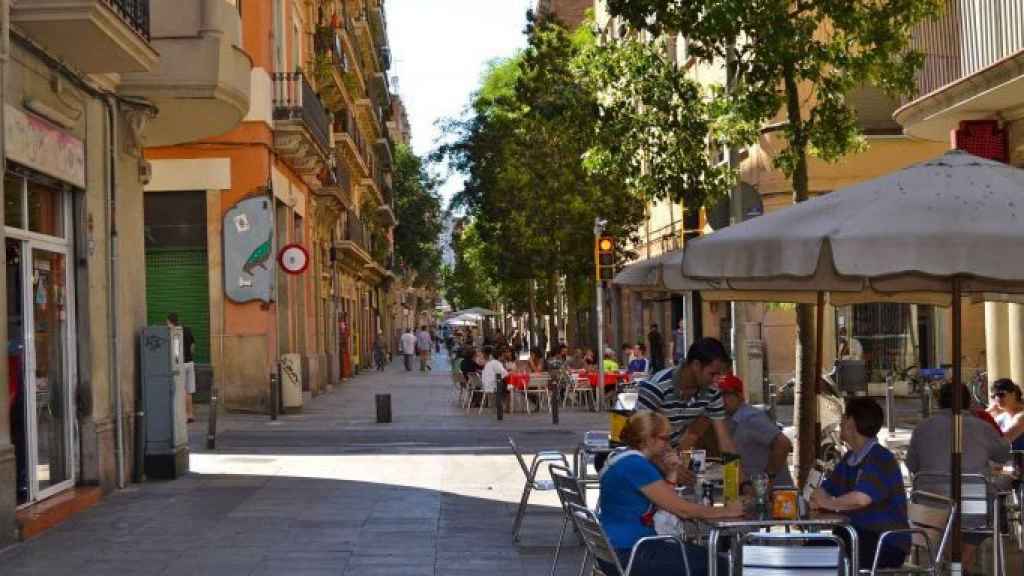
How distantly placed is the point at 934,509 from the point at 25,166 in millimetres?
8180

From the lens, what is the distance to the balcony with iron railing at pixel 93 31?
476 inches

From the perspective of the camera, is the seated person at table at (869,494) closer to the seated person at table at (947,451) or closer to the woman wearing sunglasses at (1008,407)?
the seated person at table at (947,451)

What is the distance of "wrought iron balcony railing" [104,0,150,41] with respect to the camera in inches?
525

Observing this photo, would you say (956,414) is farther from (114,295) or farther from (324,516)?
(114,295)

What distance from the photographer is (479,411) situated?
94.4ft

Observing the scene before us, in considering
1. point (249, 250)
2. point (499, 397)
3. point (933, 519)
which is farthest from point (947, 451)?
point (249, 250)

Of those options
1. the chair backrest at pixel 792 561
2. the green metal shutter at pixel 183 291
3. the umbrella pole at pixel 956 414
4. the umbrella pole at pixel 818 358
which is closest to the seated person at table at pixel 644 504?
the chair backrest at pixel 792 561

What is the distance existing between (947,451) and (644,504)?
8.48ft

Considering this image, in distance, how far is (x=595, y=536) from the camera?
725 centimetres

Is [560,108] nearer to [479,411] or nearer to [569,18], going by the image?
[479,411]

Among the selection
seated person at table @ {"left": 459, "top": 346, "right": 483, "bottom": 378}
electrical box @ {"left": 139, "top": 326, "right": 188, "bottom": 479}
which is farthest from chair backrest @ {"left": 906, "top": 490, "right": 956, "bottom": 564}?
seated person at table @ {"left": 459, "top": 346, "right": 483, "bottom": 378}

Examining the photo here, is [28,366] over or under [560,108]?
under

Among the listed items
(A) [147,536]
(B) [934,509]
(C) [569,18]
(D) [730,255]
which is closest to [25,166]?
(A) [147,536]

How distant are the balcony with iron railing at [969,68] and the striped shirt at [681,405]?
573 cm
